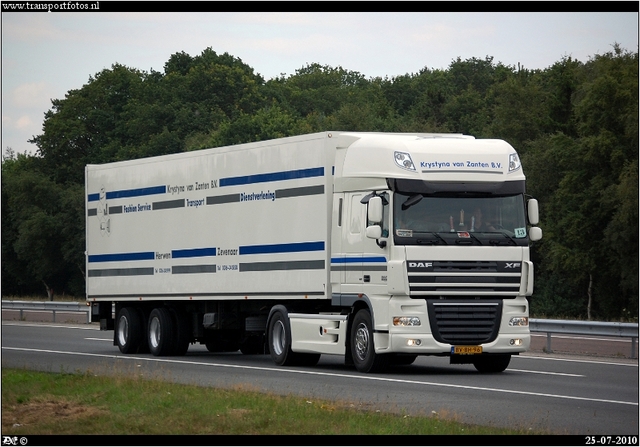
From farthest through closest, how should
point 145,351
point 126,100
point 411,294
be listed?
1. point 126,100
2. point 145,351
3. point 411,294

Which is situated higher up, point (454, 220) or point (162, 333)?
point (454, 220)

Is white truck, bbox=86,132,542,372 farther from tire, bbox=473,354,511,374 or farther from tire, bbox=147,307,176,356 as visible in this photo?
tire, bbox=147,307,176,356

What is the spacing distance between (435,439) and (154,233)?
1547 cm

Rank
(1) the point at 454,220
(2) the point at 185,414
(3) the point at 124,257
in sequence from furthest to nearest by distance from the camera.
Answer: (3) the point at 124,257, (1) the point at 454,220, (2) the point at 185,414

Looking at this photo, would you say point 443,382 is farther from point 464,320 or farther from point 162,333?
point 162,333

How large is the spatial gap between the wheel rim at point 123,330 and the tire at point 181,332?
1.44 meters

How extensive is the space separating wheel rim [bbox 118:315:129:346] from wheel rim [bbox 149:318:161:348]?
677 millimetres

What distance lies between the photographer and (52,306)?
4559cm

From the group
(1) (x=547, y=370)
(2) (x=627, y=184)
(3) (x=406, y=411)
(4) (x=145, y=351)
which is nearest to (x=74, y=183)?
(2) (x=627, y=184)

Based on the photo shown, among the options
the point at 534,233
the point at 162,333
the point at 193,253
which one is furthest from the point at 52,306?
the point at 534,233

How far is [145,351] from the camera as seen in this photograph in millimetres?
27359

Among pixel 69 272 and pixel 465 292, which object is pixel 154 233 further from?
pixel 69 272

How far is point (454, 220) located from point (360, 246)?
159cm

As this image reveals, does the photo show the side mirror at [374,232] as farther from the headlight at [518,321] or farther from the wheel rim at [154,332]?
the wheel rim at [154,332]
